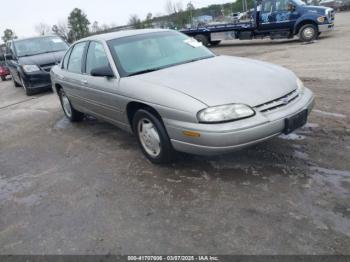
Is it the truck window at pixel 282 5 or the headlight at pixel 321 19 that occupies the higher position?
the truck window at pixel 282 5

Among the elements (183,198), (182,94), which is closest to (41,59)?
(182,94)

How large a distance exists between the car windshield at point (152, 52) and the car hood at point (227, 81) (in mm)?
231

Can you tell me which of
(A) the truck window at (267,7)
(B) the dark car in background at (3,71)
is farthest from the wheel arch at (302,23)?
(B) the dark car in background at (3,71)

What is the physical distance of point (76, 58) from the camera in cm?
560

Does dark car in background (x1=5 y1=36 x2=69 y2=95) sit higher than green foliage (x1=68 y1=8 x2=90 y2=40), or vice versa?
green foliage (x1=68 y1=8 x2=90 y2=40)

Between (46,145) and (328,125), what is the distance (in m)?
4.30

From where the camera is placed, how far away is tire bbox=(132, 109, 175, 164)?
375cm

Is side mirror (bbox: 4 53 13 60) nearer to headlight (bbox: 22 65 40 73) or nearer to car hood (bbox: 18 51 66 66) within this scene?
car hood (bbox: 18 51 66 66)

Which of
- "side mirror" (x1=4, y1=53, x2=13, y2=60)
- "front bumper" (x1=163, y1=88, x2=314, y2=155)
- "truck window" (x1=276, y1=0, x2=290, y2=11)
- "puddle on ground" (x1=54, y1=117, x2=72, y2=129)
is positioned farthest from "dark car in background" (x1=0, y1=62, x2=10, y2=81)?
"front bumper" (x1=163, y1=88, x2=314, y2=155)

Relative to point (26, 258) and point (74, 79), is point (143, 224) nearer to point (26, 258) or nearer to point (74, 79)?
point (26, 258)

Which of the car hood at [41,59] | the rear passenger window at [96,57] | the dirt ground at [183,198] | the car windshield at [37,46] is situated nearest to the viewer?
the dirt ground at [183,198]

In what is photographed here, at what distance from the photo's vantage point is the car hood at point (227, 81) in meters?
3.37

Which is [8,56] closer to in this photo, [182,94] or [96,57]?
[96,57]

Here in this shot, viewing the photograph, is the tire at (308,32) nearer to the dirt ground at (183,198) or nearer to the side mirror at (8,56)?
the dirt ground at (183,198)
